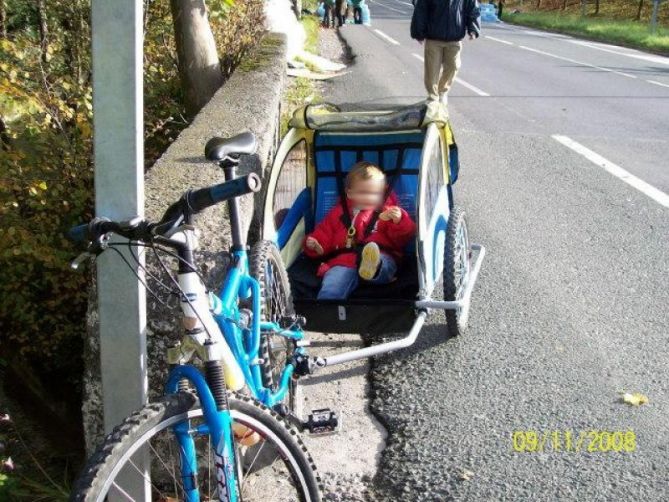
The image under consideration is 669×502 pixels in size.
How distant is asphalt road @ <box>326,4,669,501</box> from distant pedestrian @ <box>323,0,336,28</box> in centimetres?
2015

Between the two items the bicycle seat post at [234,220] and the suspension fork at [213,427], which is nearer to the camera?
the suspension fork at [213,427]

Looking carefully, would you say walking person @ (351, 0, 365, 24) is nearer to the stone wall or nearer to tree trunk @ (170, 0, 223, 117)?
tree trunk @ (170, 0, 223, 117)

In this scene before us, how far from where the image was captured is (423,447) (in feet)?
12.1

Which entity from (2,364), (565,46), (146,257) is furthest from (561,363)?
(565,46)

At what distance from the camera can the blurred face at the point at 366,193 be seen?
452 centimetres

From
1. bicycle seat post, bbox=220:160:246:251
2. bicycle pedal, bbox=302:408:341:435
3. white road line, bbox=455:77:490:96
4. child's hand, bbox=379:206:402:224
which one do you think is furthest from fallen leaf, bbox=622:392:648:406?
white road line, bbox=455:77:490:96

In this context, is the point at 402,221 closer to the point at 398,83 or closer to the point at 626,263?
the point at 626,263

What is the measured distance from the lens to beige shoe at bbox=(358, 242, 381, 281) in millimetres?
4301

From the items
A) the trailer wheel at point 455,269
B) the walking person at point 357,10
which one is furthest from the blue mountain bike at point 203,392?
the walking person at point 357,10

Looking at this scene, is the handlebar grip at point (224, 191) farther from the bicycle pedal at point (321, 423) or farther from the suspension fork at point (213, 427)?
the bicycle pedal at point (321, 423)

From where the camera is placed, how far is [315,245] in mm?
4602

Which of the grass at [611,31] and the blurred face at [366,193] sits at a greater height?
the blurred face at [366,193]

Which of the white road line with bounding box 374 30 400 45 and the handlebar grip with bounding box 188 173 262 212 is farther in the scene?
the white road line with bounding box 374 30 400 45

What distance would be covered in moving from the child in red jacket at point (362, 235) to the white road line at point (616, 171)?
3.83m
